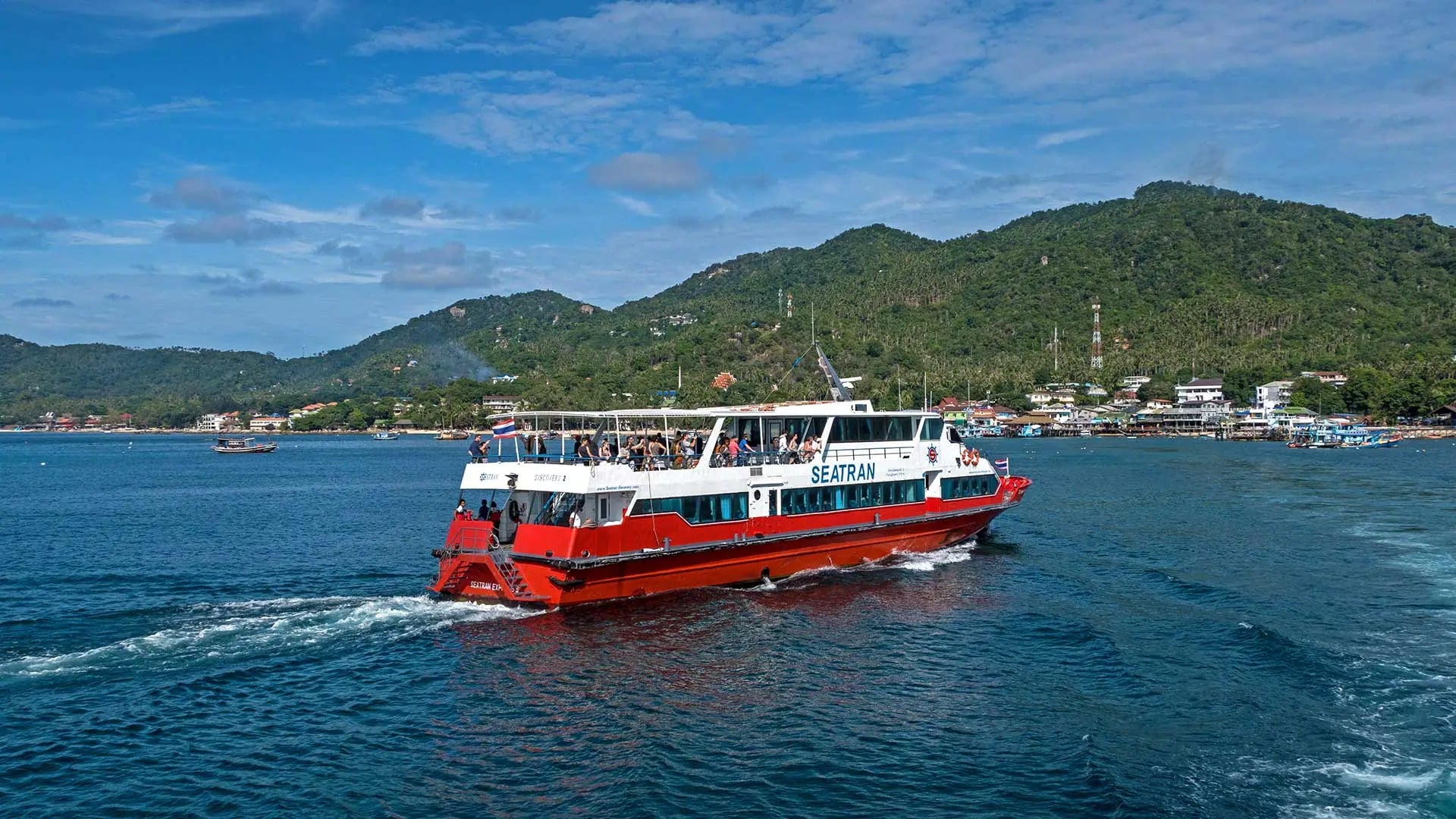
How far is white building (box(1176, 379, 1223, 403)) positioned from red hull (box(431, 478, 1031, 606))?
147277 mm

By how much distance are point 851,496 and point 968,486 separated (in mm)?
7153

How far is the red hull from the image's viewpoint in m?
28.0

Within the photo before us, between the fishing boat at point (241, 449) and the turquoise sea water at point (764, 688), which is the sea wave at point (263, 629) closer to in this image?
the turquoise sea water at point (764, 688)

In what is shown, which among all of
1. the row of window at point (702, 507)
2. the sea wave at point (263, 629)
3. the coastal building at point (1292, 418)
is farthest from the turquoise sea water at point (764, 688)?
the coastal building at point (1292, 418)

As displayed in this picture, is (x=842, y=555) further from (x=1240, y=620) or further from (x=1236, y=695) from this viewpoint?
(x=1236, y=695)

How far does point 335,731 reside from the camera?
1966cm

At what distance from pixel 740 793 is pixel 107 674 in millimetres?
15273

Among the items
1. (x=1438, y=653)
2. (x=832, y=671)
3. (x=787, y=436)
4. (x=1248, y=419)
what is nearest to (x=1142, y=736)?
(x=832, y=671)

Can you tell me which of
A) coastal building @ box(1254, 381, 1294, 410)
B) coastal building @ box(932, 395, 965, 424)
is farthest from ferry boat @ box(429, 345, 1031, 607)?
coastal building @ box(1254, 381, 1294, 410)

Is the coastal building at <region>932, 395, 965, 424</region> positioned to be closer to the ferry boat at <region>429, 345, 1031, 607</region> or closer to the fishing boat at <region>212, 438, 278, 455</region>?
the fishing boat at <region>212, 438, 278, 455</region>

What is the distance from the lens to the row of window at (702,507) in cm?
2967

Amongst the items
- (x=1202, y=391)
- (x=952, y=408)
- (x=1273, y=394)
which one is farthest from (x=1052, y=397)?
(x=1273, y=394)

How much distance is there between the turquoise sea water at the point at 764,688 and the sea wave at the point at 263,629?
0.39 ft

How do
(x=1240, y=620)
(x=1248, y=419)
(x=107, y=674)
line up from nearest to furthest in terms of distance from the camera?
(x=107, y=674) < (x=1240, y=620) < (x=1248, y=419)
